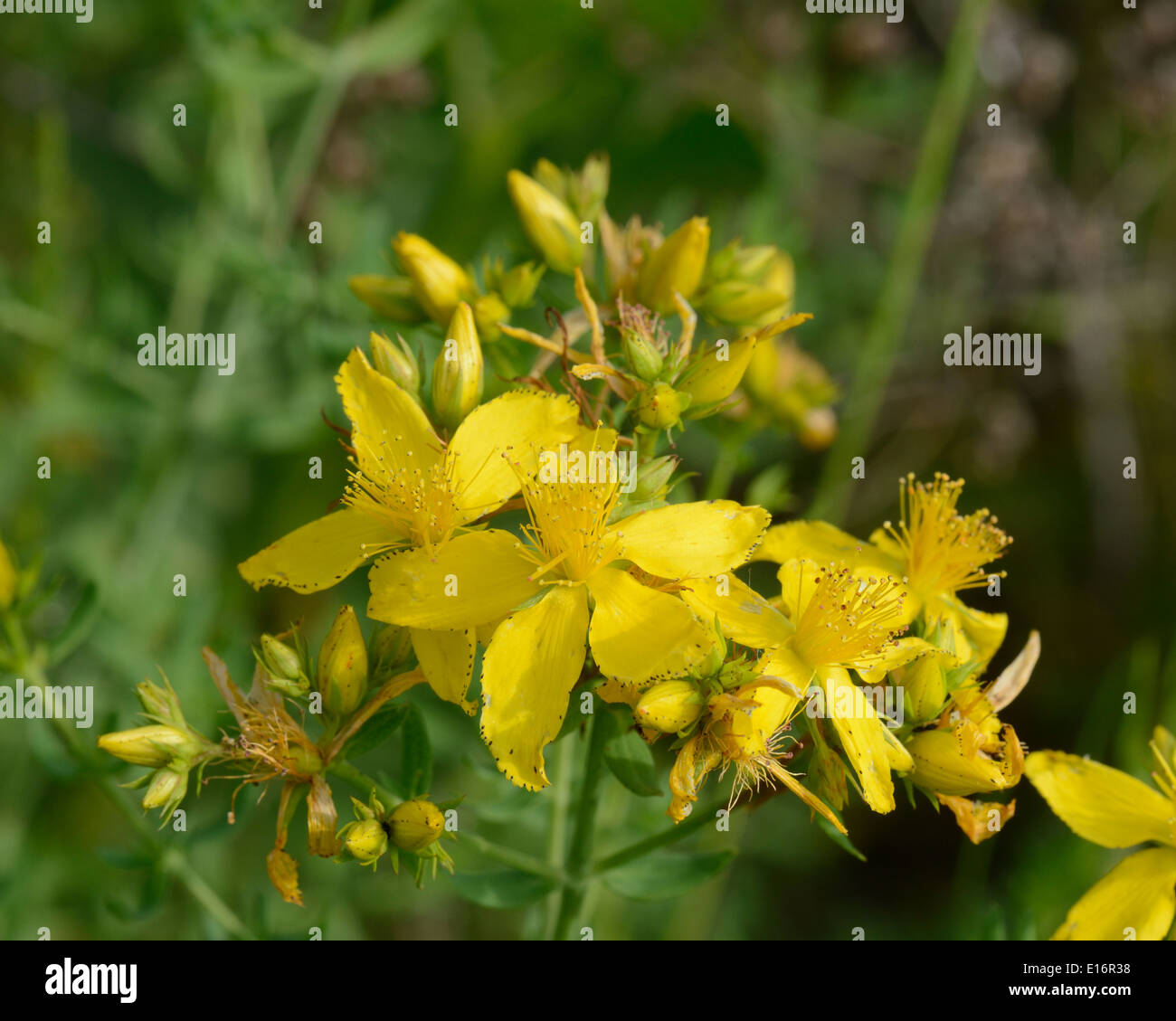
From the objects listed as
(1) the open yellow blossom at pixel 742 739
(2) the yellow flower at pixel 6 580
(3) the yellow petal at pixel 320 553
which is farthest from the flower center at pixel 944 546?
(2) the yellow flower at pixel 6 580

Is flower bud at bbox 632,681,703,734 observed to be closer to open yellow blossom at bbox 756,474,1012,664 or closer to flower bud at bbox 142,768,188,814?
open yellow blossom at bbox 756,474,1012,664

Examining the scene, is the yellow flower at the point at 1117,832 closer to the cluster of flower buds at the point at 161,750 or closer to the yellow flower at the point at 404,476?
the yellow flower at the point at 404,476

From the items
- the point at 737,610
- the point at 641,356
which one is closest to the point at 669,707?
the point at 737,610

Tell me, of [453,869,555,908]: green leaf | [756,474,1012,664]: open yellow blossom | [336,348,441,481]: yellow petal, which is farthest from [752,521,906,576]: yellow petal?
[453,869,555,908]: green leaf

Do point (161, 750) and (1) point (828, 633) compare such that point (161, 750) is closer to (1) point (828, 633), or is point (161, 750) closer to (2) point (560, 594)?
(2) point (560, 594)

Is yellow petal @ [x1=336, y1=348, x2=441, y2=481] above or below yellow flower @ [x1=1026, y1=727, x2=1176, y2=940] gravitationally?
above
